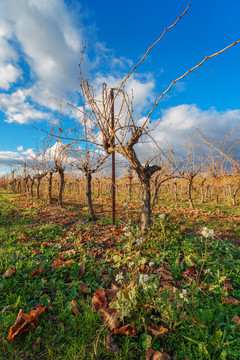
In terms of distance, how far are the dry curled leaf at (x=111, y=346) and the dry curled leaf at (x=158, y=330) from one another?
380mm

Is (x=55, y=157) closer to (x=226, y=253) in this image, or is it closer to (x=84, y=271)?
(x=84, y=271)

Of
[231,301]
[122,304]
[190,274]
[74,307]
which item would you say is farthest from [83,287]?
[231,301]

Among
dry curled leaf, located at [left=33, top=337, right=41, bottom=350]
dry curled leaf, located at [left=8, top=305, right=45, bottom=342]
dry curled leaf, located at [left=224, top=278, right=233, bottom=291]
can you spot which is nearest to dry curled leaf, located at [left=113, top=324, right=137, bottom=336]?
dry curled leaf, located at [left=33, top=337, right=41, bottom=350]

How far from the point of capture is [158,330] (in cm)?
165

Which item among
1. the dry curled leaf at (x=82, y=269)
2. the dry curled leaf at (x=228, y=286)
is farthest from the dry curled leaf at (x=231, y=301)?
the dry curled leaf at (x=82, y=269)

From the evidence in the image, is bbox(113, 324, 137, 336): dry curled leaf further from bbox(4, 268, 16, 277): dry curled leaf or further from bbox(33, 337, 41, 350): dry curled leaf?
bbox(4, 268, 16, 277): dry curled leaf

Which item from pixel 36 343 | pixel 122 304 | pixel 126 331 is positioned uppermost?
pixel 122 304

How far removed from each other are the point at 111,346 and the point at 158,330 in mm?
510

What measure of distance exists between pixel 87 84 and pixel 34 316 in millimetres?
3764

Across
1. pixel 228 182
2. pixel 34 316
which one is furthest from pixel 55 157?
pixel 228 182

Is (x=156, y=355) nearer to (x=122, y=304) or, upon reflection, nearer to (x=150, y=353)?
(x=150, y=353)

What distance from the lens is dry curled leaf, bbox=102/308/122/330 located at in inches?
66.9

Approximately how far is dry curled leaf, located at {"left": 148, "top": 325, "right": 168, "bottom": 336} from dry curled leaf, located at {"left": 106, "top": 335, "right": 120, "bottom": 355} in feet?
1.25

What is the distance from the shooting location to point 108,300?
7.06ft
